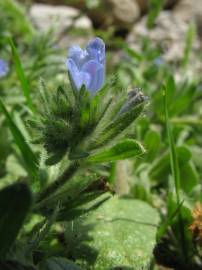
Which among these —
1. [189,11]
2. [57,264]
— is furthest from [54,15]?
[57,264]

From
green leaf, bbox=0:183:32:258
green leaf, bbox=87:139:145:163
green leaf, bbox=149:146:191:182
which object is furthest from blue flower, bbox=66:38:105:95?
green leaf, bbox=149:146:191:182

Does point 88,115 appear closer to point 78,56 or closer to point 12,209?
point 78,56

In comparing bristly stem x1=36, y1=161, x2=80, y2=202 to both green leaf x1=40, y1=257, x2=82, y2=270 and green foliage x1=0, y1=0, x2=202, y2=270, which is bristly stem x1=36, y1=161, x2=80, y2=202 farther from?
green leaf x1=40, y1=257, x2=82, y2=270

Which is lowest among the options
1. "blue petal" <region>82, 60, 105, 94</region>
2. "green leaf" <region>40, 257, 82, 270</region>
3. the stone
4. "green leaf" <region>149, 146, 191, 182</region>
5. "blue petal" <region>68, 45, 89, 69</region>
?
the stone

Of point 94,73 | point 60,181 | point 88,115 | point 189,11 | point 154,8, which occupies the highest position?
point 94,73

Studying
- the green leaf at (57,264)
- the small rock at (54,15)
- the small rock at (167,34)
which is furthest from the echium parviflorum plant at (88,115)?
the small rock at (167,34)

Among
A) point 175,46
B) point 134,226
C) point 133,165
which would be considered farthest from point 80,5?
point 134,226
